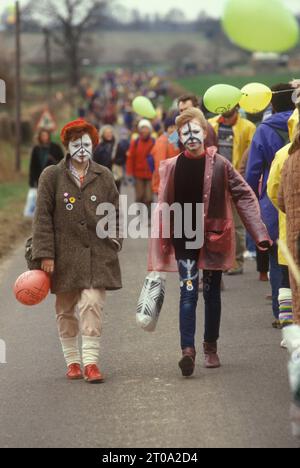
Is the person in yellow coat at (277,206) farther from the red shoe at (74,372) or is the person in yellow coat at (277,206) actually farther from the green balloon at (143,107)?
the green balloon at (143,107)

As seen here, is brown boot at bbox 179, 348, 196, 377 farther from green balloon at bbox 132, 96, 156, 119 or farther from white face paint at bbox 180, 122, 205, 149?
green balloon at bbox 132, 96, 156, 119

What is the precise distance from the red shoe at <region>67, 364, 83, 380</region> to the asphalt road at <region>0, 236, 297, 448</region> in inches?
3.9

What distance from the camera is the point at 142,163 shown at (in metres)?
21.2

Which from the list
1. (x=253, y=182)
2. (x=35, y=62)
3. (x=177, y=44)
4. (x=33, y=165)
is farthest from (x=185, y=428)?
(x=177, y=44)

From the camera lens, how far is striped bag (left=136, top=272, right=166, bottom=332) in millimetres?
8891

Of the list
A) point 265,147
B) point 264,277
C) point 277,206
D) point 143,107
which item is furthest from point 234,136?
point 277,206

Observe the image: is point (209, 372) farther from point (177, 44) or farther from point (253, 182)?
point (177, 44)

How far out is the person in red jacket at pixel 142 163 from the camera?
21078 millimetres

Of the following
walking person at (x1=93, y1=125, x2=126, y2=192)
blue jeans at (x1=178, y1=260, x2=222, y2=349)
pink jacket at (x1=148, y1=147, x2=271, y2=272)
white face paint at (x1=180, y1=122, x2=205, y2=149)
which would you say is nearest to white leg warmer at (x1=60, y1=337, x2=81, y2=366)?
blue jeans at (x1=178, y1=260, x2=222, y2=349)

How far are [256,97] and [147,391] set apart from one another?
309 centimetres

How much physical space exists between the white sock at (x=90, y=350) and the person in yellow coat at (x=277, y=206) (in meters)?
1.43

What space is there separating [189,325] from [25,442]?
198 cm

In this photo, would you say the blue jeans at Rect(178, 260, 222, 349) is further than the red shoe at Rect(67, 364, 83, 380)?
No

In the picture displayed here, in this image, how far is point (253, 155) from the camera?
10.5 metres
